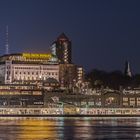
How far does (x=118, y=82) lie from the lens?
16675 cm

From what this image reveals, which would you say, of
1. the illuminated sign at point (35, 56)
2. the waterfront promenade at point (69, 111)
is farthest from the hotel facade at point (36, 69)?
the waterfront promenade at point (69, 111)

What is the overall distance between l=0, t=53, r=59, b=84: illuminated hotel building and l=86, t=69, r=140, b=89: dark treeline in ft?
27.6

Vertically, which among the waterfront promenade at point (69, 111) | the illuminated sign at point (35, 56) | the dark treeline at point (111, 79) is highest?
the illuminated sign at point (35, 56)

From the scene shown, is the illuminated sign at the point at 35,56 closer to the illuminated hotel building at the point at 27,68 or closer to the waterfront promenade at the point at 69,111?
the illuminated hotel building at the point at 27,68

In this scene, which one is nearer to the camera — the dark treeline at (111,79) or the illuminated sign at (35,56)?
the dark treeline at (111,79)

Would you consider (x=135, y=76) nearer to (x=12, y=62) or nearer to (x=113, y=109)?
(x=12, y=62)

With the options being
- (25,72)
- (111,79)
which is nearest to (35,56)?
(25,72)

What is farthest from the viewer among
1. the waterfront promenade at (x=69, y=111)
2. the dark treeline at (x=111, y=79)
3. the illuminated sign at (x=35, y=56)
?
the illuminated sign at (x=35, y=56)

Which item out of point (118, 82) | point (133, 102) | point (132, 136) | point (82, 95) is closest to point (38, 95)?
point (82, 95)

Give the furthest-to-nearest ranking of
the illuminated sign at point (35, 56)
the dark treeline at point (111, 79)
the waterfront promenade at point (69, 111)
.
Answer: the illuminated sign at point (35, 56) < the dark treeline at point (111, 79) < the waterfront promenade at point (69, 111)

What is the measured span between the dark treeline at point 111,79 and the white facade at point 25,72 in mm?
8406

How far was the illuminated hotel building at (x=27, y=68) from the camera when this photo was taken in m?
172

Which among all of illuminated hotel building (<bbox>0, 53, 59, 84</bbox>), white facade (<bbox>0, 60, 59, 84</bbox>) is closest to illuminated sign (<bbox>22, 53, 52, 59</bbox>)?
illuminated hotel building (<bbox>0, 53, 59, 84</bbox>)

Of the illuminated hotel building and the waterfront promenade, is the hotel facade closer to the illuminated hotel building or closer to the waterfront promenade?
the illuminated hotel building
